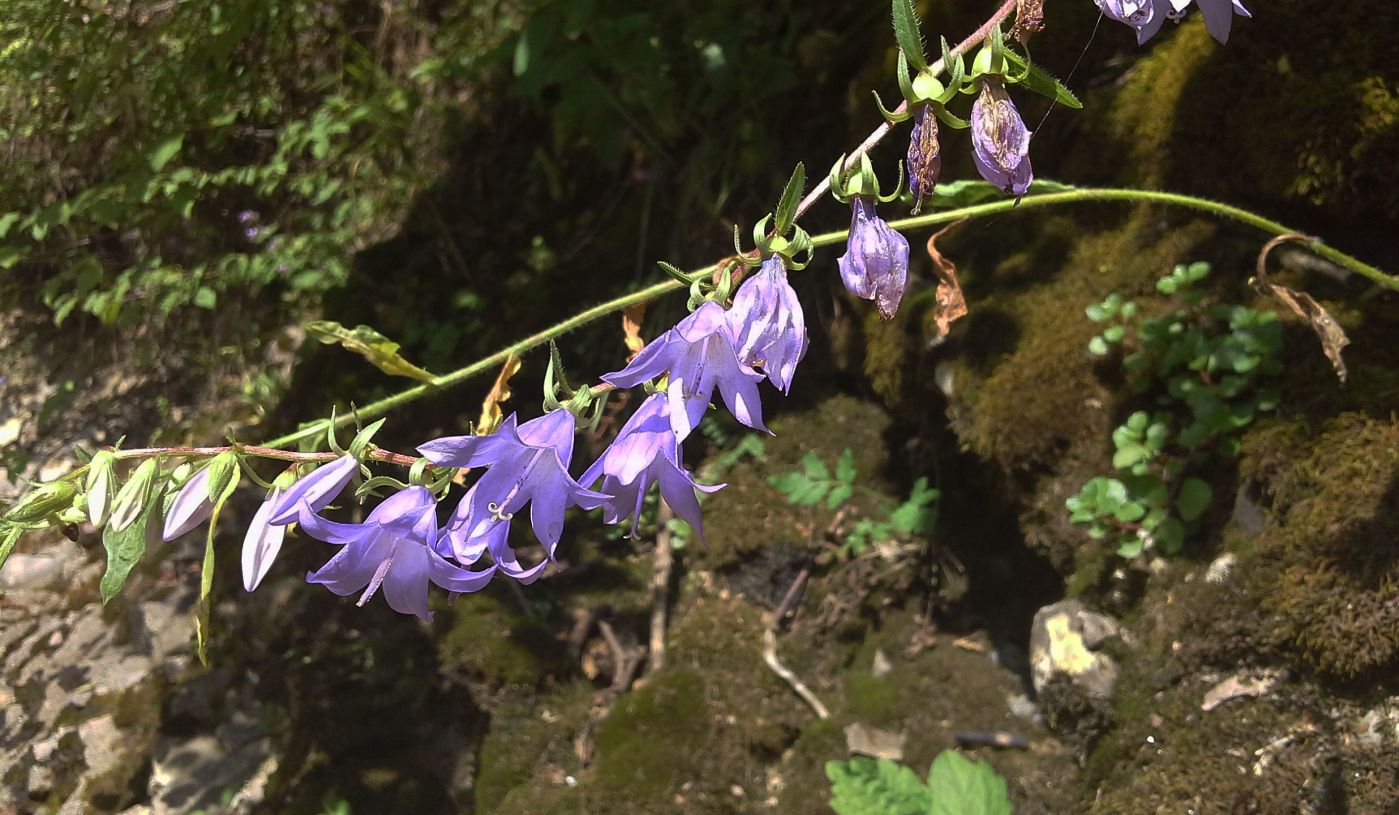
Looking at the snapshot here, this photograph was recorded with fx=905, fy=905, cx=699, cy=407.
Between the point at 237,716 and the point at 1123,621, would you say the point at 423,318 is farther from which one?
the point at 1123,621

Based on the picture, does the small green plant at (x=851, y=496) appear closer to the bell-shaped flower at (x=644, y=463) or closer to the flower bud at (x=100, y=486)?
the bell-shaped flower at (x=644, y=463)

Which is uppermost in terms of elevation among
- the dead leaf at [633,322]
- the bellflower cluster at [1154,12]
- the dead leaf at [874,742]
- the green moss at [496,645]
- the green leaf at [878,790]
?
the bellflower cluster at [1154,12]

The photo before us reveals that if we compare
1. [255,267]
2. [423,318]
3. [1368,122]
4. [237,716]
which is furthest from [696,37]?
[237,716]

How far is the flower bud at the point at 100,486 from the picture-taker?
52.9 inches

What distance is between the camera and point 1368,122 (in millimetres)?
1807

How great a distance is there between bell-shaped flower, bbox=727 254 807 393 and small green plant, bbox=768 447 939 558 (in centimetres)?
159

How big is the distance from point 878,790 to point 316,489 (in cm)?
144

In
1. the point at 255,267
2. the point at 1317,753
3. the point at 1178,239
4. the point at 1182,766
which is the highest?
the point at 1178,239

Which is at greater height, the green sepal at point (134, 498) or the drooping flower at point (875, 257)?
the drooping flower at point (875, 257)

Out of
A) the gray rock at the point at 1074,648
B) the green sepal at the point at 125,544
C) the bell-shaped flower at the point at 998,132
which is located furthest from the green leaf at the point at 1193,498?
the green sepal at the point at 125,544

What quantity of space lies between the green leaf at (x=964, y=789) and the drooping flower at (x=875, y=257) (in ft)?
3.82

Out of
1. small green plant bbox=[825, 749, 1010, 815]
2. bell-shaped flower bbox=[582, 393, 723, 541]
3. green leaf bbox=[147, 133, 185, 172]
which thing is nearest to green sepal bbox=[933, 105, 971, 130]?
bell-shaped flower bbox=[582, 393, 723, 541]

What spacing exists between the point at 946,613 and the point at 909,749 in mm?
411

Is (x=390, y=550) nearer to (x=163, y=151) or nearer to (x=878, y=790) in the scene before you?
(x=878, y=790)
